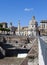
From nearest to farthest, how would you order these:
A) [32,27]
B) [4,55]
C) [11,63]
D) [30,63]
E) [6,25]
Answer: [30,63], [11,63], [4,55], [32,27], [6,25]

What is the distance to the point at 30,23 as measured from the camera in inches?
4183

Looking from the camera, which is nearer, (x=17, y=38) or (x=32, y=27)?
(x=17, y=38)

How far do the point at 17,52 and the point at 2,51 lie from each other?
10.8ft

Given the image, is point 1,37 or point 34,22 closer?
point 1,37

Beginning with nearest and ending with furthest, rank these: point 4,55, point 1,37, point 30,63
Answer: point 30,63 → point 4,55 → point 1,37

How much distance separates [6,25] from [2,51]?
334 feet

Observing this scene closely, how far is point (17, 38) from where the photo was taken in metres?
68.7

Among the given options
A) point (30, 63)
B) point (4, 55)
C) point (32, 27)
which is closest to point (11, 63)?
point (4, 55)

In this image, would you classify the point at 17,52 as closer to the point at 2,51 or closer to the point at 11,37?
the point at 2,51

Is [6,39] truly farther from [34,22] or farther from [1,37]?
[34,22]

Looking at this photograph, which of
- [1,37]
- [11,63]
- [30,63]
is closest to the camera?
[30,63]

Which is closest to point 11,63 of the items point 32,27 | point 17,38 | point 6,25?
point 17,38

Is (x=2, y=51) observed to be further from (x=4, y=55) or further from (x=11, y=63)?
(x=11, y=63)

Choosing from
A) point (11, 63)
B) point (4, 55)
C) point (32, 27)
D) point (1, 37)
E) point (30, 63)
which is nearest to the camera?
point (30, 63)
